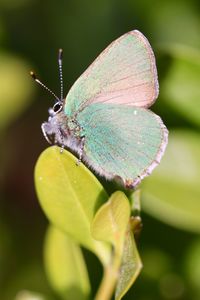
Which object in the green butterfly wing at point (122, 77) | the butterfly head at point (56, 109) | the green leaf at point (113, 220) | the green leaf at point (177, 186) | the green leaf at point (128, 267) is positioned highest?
the green butterfly wing at point (122, 77)

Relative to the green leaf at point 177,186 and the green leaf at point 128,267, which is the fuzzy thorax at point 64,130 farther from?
the green leaf at point 128,267

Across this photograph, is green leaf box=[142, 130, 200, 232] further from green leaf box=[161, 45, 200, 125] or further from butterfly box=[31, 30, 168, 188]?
butterfly box=[31, 30, 168, 188]

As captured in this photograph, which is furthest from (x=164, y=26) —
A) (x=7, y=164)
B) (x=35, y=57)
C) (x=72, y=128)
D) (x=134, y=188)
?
(x=134, y=188)

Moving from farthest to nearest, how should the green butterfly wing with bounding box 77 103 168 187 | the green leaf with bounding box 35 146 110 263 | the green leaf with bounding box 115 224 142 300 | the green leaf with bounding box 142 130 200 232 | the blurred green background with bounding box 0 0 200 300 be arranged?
the blurred green background with bounding box 0 0 200 300, the green leaf with bounding box 142 130 200 232, the green butterfly wing with bounding box 77 103 168 187, the green leaf with bounding box 35 146 110 263, the green leaf with bounding box 115 224 142 300

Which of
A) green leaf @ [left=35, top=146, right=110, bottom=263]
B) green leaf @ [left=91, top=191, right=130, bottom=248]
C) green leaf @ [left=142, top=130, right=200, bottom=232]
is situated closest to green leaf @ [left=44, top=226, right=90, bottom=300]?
green leaf @ [left=35, top=146, right=110, bottom=263]

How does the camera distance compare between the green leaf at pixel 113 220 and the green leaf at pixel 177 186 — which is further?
the green leaf at pixel 177 186

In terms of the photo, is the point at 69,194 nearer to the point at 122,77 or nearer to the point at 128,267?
the point at 128,267

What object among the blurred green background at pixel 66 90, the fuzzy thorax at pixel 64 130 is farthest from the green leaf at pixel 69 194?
the fuzzy thorax at pixel 64 130
